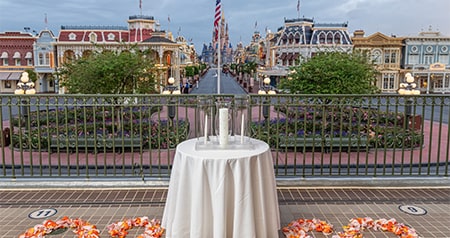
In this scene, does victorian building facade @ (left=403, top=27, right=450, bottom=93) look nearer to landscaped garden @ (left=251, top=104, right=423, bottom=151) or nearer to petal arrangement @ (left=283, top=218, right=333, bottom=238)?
landscaped garden @ (left=251, top=104, right=423, bottom=151)

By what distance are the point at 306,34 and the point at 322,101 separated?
51.2 m

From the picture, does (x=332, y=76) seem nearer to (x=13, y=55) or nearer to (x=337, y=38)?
(x=337, y=38)

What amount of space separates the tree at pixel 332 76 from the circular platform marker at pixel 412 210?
10.3 m

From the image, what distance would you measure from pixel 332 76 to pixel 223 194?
12.6 metres

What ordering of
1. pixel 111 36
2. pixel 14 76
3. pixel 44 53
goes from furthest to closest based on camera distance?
pixel 111 36, pixel 44 53, pixel 14 76

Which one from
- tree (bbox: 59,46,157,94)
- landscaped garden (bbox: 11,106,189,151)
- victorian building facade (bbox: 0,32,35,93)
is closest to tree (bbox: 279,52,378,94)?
landscaped garden (bbox: 11,106,189,151)

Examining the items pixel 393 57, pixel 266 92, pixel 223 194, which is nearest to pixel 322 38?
pixel 393 57

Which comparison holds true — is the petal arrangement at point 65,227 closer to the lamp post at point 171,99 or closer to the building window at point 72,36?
the lamp post at point 171,99

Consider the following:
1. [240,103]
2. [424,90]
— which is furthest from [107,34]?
[240,103]

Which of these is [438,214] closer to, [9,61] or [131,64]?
[131,64]

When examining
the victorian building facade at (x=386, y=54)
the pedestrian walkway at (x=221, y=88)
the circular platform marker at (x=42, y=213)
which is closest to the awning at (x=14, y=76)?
the pedestrian walkway at (x=221, y=88)

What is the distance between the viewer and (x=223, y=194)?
144 inches

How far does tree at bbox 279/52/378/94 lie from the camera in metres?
15.4

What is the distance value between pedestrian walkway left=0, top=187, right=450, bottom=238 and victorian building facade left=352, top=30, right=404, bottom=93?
50.1 meters
